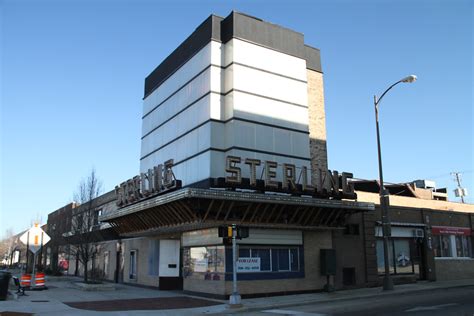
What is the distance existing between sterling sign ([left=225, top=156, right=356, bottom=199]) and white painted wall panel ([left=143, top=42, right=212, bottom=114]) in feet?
23.1

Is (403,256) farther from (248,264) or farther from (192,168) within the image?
(192,168)

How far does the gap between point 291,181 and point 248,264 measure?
16.0ft

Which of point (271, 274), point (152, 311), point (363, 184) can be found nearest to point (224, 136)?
point (271, 274)

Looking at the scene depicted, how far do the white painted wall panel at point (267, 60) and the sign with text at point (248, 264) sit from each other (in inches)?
454

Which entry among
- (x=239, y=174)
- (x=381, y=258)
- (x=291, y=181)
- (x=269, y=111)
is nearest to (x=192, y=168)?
(x=239, y=174)

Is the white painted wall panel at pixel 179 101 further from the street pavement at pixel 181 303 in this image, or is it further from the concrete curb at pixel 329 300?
the concrete curb at pixel 329 300

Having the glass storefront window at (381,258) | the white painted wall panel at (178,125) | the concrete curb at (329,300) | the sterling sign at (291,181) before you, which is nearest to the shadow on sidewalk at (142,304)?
the concrete curb at (329,300)

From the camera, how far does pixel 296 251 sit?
80.0 ft

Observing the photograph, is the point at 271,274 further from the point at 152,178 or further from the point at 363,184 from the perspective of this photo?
the point at 363,184

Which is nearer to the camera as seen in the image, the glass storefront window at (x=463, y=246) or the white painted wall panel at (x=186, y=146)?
the white painted wall panel at (x=186, y=146)

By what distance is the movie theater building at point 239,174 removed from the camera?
22312 millimetres

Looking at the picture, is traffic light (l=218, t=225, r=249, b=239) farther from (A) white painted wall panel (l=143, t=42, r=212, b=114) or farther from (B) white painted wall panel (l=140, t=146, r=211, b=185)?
(A) white painted wall panel (l=143, t=42, r=212, b=114)

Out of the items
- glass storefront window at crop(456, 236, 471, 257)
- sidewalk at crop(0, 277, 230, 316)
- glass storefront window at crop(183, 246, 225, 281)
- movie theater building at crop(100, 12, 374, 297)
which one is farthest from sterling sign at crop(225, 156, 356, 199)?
glass storefront window at crop(456, 236, 471, 257)

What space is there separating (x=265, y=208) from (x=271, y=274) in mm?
3503
